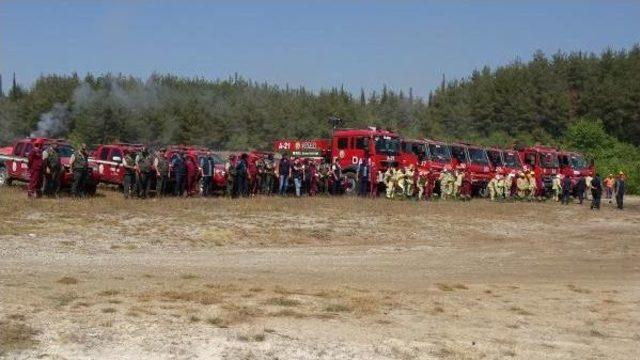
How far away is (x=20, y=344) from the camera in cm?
777

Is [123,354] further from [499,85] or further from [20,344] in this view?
[499,85]

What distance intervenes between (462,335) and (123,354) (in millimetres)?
4085

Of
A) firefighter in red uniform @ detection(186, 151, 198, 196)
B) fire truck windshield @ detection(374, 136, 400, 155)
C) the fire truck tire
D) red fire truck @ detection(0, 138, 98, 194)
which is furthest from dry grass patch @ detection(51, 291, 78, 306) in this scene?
→ fire truck windshield @ detection(374, 136, 400, 155)

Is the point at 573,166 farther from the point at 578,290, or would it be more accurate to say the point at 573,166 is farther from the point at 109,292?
the point at 109,292

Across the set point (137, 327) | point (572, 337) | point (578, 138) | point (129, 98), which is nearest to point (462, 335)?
point (572, 337)

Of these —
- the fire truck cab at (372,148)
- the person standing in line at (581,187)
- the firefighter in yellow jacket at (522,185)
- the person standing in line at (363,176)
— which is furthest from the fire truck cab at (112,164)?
the person standing in line at (581,187)

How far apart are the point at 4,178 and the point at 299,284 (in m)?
19.4

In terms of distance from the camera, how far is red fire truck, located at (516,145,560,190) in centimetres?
3581

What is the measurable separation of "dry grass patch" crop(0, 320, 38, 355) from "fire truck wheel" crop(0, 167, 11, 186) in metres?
20.8

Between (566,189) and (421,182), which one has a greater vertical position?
(421,182)

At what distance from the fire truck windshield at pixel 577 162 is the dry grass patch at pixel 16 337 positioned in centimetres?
3231

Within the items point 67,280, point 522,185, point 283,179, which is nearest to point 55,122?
point 283,179

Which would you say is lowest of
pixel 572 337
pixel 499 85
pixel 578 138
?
pixel 572 337

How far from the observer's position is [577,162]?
37281 mm
